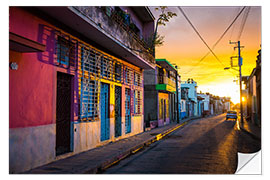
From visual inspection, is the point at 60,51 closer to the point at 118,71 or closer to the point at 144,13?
the point at 118,71

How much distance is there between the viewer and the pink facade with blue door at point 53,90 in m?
6.28

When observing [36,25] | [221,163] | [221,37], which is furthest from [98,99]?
[221,37]

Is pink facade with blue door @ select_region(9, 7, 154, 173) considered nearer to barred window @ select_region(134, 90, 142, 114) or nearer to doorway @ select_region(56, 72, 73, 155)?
doorway @ select_region(56, 72, 73, 155)

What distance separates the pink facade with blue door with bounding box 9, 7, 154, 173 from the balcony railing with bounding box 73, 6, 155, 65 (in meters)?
0.43

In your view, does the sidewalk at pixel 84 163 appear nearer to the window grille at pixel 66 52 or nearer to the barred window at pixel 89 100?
the barred window at pixel 89 100

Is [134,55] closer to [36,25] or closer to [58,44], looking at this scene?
[58,44]

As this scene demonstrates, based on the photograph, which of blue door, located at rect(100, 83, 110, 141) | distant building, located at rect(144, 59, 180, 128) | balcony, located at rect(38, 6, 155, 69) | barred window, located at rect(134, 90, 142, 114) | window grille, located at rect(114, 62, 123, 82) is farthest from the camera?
distant building, located at rect(144, 59, 180, 128)

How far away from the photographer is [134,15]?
685 inches

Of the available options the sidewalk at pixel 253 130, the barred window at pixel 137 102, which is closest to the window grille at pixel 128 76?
the barred window at pixel 137 102

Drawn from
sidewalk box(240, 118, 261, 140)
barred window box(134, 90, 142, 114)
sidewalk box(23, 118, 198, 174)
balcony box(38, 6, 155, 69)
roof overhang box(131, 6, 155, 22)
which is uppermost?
roof overhang box(131, 6, 155, 22)

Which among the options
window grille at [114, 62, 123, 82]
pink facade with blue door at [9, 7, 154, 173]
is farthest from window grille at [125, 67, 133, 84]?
pink facade with blue door at [9, 7, 154, 173]

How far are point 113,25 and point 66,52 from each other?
300 centimetres

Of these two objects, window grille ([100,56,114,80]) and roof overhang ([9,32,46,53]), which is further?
window grille ([100,56,114,80])

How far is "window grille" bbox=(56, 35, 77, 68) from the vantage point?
328 inches
